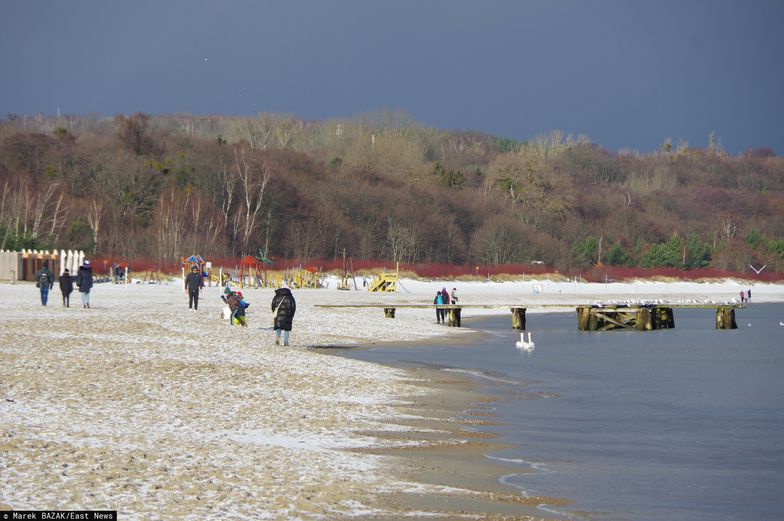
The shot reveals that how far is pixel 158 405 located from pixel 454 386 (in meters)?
7.88

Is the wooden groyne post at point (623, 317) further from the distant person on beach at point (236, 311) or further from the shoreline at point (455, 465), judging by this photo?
the shoreline at point (455, 465)

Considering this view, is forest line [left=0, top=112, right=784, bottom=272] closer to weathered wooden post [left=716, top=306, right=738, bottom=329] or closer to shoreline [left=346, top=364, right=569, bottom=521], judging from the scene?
weathered wooden post [left=716, top=306, right=738, bottom=329]

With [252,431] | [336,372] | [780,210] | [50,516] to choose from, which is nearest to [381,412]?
[252,431]

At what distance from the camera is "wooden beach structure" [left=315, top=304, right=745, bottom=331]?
44219 mm

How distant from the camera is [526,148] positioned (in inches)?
7382

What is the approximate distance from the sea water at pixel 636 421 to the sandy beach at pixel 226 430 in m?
0.92

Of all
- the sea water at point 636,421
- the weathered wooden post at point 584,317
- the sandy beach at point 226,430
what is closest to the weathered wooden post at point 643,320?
the weathered wooden post at point 584,317

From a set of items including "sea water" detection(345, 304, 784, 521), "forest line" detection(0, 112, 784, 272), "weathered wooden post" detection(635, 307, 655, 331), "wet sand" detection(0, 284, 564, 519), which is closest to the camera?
"wet sand" detection(0, 284, 564, 519)

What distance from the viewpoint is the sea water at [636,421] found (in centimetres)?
1256

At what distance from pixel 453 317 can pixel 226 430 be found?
30.0 meters

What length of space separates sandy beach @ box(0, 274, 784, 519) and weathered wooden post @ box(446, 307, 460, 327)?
14.7 m

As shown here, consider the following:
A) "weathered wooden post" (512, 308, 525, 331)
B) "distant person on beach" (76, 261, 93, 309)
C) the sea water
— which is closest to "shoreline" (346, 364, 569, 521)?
the sea water

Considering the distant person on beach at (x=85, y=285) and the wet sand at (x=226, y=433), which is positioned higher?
the distant person on beach at (x=85, y=285)

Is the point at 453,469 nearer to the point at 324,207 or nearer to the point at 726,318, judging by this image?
the point at 726,318
